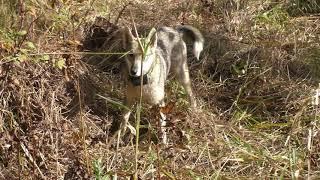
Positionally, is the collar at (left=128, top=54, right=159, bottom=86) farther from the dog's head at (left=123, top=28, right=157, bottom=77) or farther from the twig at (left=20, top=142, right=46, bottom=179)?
the twig at (left=20, top=142, right=46, bottom=179)

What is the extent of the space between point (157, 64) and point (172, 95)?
0.82 metres

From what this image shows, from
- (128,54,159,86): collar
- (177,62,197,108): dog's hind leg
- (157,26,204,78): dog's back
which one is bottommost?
(177,62,197,108): dog's hind leg

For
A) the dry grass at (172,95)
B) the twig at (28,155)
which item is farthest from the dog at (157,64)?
the twig at (28,155)

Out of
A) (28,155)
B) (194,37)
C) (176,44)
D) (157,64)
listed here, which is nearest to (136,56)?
(157,64)

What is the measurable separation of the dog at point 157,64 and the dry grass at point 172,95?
17 cm

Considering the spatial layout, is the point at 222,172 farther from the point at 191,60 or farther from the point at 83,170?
the point at 191,60

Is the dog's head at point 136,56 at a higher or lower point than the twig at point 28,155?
higher

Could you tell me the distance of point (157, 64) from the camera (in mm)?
6070

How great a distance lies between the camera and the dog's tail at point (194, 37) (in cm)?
688

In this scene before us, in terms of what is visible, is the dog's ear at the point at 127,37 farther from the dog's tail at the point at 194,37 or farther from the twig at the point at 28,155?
the twig at the point at 28,155

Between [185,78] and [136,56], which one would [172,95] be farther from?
[136,56]

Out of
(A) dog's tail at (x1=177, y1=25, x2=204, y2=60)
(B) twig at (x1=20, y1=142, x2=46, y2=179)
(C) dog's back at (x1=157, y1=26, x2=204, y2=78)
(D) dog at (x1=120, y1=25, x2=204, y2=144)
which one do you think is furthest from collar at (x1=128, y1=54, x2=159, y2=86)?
(B) twig at (x1=20, y1=142, x2=46, y2=179)

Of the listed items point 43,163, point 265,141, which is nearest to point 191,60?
point 265,141

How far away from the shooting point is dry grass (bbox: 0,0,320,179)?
16.3 ft
